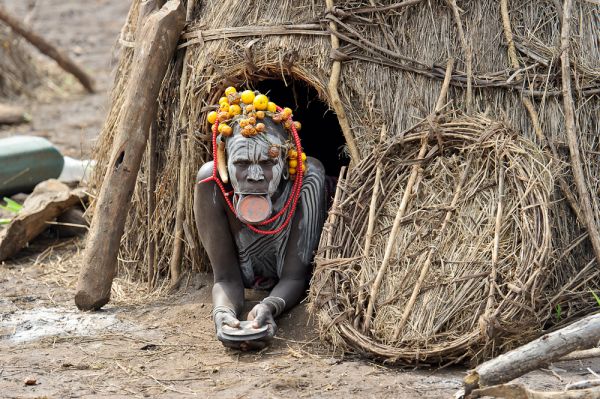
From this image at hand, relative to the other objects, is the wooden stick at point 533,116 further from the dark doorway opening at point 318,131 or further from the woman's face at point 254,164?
the dark doorway opening at point 318,131

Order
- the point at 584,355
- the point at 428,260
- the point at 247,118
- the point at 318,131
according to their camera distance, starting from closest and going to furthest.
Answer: the point at 584,355 → the point at 428,260 → the point at 247,118 → the point at 318,131

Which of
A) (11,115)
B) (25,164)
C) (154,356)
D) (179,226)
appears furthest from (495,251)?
(11,115)

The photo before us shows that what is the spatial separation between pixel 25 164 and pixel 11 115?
2.98 meters

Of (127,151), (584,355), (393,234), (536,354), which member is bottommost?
(584,355)

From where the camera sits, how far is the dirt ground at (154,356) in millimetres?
4324

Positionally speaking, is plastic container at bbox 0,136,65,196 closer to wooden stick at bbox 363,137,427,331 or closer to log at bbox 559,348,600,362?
wooden stick at bbox 363,137,427,331

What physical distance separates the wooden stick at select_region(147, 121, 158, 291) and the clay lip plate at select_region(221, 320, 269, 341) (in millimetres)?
1222

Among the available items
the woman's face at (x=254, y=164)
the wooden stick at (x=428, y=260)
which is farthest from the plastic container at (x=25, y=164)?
the wooden stick at (x=428, y=260)

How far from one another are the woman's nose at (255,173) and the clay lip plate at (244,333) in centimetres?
72

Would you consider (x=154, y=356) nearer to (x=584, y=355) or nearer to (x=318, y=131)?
(x=584, y=355)

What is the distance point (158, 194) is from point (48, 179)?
6.81 feet

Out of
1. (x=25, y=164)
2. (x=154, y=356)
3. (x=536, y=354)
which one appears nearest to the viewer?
(x=536, y=354)

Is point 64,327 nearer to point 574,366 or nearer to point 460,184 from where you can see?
point 460,184

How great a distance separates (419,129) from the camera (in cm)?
511
